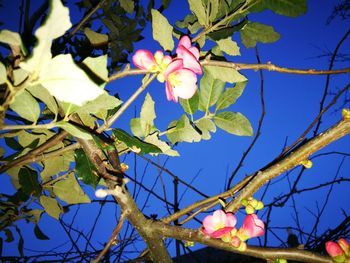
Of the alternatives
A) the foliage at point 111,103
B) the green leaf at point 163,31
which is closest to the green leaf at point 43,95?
the foliage at point 111,103

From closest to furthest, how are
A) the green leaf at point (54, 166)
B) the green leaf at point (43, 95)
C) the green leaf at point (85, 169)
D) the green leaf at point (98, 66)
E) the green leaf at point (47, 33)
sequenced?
the green leaf at point (47, 33) < the green leaf at point (98, 66) < the green leaf at point (43, 95) < the green leaf at point (85, 169) < the green leaf at point (54, 166)

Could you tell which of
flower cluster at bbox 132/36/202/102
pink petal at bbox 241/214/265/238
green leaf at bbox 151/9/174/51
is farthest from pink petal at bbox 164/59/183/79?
pink petal at bbox 241/214/265/238

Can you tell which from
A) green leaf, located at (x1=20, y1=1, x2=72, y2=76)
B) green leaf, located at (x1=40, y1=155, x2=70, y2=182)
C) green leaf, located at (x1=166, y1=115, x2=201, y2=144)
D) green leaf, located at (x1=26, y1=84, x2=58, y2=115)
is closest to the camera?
green leaf, located at (x1=20, y1=1, x2=72, y2=76)

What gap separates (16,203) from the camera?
1.16 metres

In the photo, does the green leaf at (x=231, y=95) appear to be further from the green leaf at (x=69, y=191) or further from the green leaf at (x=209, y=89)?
the green leaf at (x=69, y=191)

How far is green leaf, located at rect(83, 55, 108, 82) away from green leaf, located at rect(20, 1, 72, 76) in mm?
117

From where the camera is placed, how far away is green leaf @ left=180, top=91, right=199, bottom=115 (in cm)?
91

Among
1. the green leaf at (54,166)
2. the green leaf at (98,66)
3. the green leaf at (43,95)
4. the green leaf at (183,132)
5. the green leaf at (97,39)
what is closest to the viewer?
the green leaf at (98,66)

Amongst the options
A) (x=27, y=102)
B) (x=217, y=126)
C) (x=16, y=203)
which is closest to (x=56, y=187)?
(x=16, y=203)

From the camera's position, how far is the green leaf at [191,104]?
91 cm

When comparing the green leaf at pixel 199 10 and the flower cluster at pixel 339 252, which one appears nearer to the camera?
the flower cluster at pixel 339 252

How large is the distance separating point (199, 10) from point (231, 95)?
0.95 feet

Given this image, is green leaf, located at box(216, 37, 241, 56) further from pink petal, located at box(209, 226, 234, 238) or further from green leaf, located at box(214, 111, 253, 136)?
pink petal, located at box(209, 226, 234, 238)

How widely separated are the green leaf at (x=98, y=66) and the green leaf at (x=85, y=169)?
32cm
